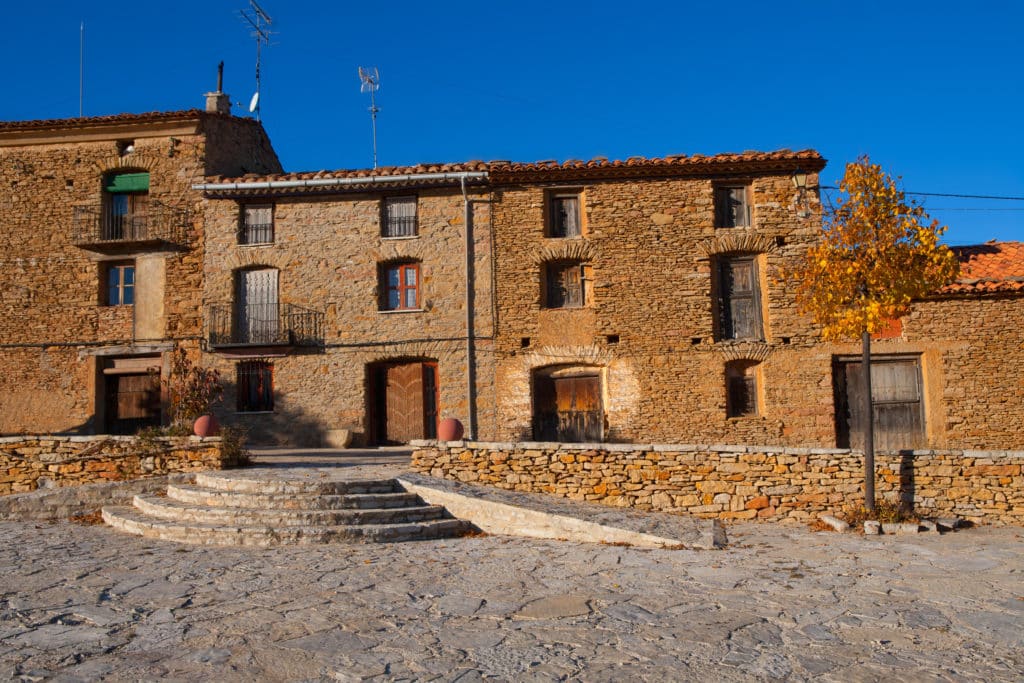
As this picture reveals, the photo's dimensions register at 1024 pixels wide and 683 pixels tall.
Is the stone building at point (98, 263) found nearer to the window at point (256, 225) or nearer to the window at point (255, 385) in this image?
the window at point (256, 225)

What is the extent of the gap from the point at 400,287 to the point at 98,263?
7.49 metres

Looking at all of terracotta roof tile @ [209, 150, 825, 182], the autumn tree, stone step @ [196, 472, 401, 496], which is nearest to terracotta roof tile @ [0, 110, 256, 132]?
terracotta roof tile @ [209, 150, 825, 182]

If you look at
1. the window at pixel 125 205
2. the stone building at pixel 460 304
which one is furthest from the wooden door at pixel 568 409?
the window at pixel 125 205

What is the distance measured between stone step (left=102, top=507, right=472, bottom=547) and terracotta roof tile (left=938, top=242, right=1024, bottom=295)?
12.3 m

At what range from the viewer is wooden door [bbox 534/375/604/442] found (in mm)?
17547

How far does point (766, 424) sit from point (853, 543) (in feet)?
26.4

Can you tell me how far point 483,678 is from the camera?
4.57 metres

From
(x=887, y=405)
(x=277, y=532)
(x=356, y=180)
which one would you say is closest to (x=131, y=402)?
(x=356, y=180)

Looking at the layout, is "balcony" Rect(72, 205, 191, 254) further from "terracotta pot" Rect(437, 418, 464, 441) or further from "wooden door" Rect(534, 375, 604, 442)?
"terracotta pot" Rect(437, 418, 464, 441)

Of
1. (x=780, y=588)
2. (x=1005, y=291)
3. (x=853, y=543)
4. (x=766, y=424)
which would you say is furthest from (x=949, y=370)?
(x=780, y=588)

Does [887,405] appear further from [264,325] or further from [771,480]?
[264,325]

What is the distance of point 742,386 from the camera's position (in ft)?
57.4

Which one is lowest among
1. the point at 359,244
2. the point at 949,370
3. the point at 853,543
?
the point at 853,543

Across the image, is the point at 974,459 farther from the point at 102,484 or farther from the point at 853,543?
the point at 102,484
